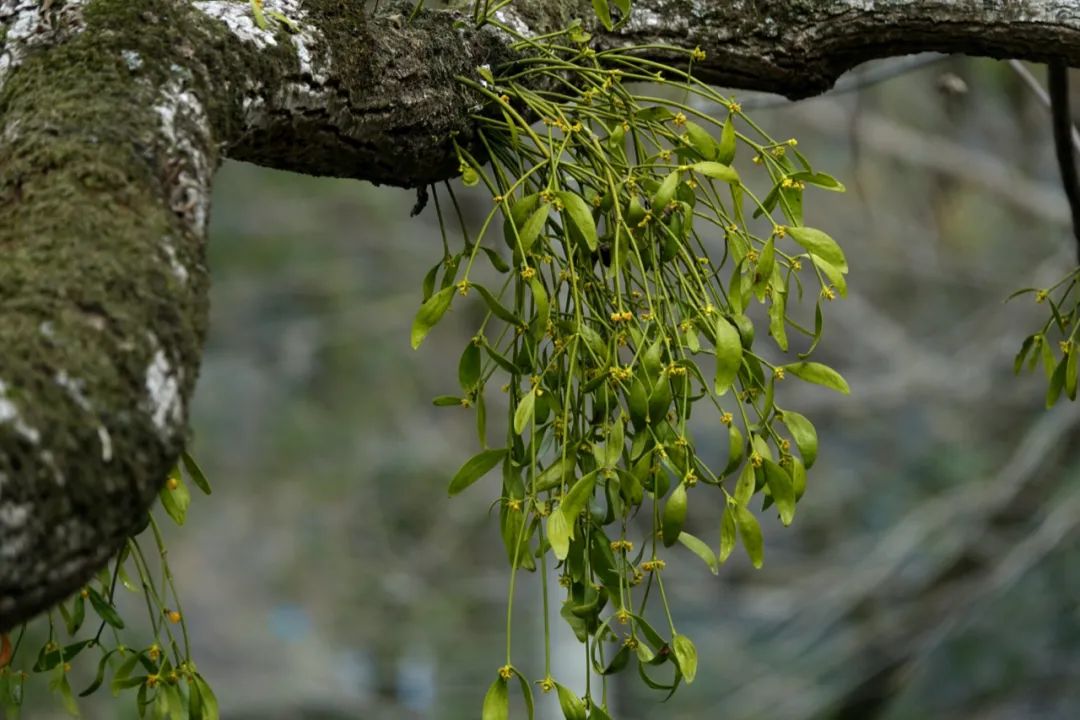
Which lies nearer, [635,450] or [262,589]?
[635,450]

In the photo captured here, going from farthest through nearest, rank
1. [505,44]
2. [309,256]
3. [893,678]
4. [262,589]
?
[262,589]
[309,256]
[893,678]
[505,44]

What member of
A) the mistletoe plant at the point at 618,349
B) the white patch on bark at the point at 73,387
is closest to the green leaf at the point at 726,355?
the mistletoe plant at the point at 618,349

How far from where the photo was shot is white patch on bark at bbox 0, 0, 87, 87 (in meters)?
1.14

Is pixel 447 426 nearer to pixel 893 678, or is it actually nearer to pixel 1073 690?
pixel 893 678

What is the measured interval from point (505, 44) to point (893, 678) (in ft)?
19.6

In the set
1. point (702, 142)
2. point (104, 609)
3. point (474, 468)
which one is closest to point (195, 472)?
point (104, 609)

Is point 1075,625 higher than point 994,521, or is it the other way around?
point 994,521

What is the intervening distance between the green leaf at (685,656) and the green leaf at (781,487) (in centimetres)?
15

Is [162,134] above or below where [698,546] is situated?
above

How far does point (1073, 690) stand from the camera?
688 cm

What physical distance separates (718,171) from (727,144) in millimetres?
53

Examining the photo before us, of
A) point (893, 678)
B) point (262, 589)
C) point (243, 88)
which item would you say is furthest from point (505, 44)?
point (262, 589)

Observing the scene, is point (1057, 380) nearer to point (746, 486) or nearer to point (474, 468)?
point (746, 486)

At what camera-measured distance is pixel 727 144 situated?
1.29 meters
